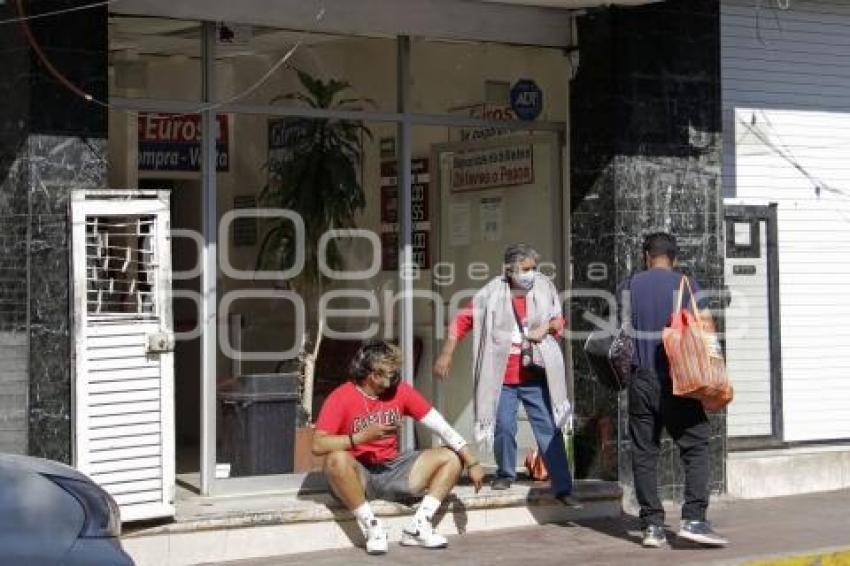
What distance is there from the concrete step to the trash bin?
0.25m

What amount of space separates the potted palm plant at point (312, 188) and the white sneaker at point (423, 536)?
144cm

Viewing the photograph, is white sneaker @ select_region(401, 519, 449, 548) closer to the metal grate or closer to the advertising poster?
the metal grate

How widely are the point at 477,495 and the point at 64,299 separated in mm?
3088

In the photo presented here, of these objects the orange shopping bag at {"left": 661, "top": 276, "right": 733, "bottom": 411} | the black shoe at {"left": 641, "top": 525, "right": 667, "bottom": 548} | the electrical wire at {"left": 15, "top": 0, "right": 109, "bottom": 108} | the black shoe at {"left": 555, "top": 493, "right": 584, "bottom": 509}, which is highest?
the electrical wire at {"left": 15, "top": 0, "right": 109, "bottom": 108}

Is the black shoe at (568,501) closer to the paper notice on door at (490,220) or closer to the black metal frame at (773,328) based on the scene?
the black metal frame at (773,328)

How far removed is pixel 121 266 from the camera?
9.27 metres

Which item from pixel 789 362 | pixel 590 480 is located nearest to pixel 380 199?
pixel 590 480

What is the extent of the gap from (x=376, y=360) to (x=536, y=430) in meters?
1.53

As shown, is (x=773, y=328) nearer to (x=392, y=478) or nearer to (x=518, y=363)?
(x=518, y=363)

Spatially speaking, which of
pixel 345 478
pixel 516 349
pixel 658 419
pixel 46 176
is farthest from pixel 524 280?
pixel 46 176

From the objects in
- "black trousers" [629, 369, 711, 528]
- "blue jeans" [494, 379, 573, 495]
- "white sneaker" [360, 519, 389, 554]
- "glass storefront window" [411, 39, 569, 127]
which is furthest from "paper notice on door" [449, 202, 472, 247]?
"white sneaker" [360, 519, 389, 554]

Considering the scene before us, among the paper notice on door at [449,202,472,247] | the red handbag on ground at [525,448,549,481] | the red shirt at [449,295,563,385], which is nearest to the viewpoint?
the red shirt at [449,295,563,385]

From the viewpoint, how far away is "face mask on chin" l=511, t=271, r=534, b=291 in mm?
10578

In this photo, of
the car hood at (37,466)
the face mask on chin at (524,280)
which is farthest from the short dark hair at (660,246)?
the car hood at (37,466)
